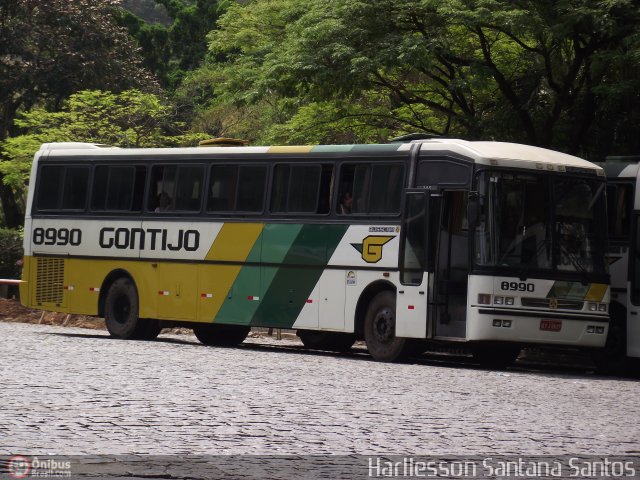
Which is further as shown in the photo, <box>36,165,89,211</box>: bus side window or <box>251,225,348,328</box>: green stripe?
<box>36,165,89,211</box>: bus side window

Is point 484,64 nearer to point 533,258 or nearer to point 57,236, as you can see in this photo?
point 533,258

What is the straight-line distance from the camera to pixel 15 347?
21.1 metres

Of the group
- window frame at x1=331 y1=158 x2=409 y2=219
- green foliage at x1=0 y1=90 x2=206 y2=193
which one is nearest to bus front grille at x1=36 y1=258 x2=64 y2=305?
window frame at x1=331 y1=158 x2=409 y2=219

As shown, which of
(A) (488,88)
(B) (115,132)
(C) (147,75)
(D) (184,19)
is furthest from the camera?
(D) (184,19)

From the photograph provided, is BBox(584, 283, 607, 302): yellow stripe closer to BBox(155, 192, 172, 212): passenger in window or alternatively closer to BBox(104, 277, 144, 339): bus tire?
BBox(155, 192, 172, 212): passenger in window

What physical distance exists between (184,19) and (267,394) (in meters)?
59.6

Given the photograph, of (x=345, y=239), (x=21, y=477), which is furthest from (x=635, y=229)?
(x=21, y=477)

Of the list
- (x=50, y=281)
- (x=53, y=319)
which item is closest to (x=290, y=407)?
(x=50, y=281)

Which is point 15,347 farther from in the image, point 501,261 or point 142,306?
point 501,261

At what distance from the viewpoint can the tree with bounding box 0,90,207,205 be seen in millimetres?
43688

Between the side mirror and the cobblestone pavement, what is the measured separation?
216 cm

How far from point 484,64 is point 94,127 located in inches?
726

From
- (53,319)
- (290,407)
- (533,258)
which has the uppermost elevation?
(533,258)

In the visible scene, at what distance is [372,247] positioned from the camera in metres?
22.3
